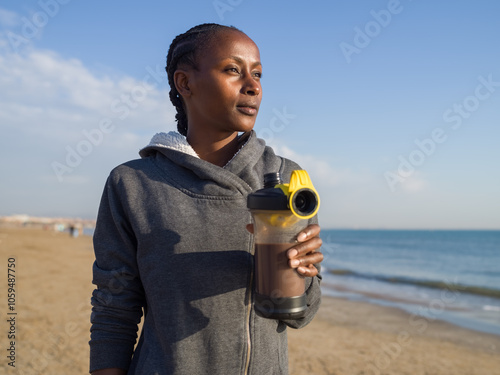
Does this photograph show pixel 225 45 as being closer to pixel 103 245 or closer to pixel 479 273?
pixel 103 245

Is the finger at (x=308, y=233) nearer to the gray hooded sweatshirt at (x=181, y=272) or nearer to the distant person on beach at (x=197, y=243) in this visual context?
the distant person on beach at (x=197, y=243)

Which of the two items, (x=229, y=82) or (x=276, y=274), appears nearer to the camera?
(x=276, y=274)

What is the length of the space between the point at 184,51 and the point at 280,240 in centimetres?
102

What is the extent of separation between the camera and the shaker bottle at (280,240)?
1322 millimetres

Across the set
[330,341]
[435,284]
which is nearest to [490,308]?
[435,284]

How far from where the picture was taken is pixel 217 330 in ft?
5.05

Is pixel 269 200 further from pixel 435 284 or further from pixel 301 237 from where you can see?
pixel 435 284

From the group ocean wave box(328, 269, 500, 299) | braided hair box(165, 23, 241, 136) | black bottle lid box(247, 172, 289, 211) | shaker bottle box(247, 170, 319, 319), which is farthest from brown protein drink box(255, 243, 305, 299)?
ocean wave box(328, 269, 500, 299)

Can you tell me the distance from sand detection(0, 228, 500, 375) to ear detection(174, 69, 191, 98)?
224 inches

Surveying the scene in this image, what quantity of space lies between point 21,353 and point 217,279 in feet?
21.5

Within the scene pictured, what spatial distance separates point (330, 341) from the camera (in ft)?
28.3

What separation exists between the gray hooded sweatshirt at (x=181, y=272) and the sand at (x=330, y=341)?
17.5 ft

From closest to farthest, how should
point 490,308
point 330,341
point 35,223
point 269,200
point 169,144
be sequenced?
point 269,200 < point 169,144 < point 330,341 < point 490,308 < point 35,223

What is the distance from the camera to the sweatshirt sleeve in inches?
66.0
